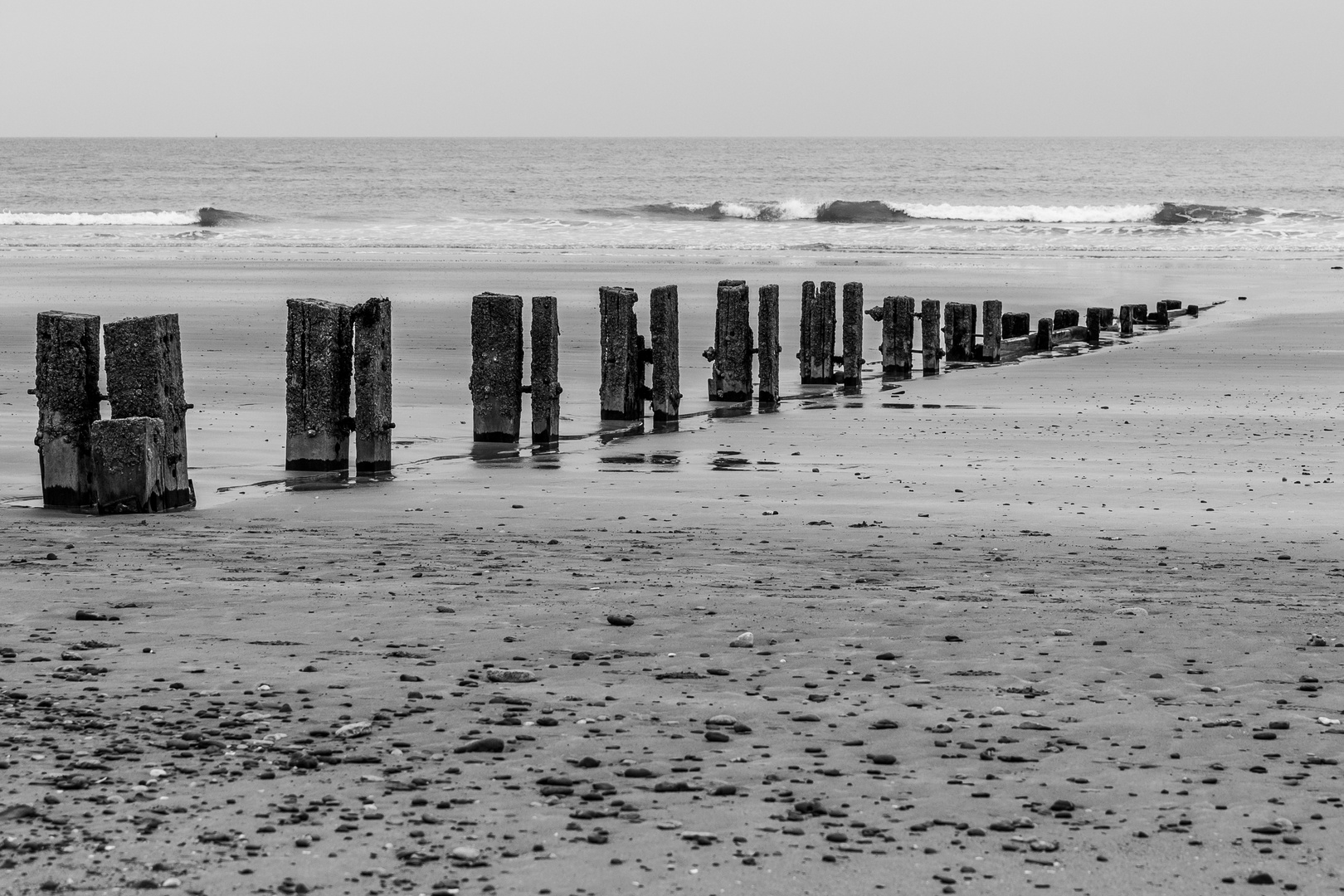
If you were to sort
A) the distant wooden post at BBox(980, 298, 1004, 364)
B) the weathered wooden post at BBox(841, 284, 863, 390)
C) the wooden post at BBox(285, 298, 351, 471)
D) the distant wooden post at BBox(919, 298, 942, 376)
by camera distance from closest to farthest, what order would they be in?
the wooden post at BBox(285, 298, 351, 471) → the weathered wooden post at BBox(841, 284, 863, 390) → the distant wooden post at BBox(919, 298, 942, 376) → the distant wooden post at BBox(980, 298, 1004, 364)

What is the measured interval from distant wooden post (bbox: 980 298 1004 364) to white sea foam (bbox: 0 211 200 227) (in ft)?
124

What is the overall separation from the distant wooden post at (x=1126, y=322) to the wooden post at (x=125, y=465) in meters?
13.7

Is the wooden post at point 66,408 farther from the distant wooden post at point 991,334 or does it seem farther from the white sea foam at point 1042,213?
the white sea foam at point 1042,213

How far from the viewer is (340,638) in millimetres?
5785

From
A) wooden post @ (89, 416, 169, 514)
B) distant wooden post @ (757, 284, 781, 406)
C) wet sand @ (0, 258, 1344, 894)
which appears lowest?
wet sand @ (0, 258, 1344, 894)

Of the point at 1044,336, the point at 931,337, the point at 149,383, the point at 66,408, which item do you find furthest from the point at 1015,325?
the point at 66,408

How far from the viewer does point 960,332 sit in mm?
16953

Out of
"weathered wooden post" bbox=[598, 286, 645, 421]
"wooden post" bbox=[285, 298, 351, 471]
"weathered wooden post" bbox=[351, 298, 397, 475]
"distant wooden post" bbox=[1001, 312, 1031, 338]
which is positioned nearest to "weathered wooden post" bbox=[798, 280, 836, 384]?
"weathered wooden post" bbox=[598, 286, 645, 421]

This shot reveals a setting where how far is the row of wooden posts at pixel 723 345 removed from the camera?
1102cm

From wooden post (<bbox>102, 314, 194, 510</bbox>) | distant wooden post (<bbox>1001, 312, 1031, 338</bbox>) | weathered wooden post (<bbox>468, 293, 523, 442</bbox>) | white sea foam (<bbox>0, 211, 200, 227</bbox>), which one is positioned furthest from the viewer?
white sea foam (<bbox>0, 211, 200, 227</bbox>)

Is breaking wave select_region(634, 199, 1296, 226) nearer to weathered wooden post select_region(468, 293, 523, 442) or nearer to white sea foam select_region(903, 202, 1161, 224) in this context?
white sea foam select_region(903, 202, 1161, 224)

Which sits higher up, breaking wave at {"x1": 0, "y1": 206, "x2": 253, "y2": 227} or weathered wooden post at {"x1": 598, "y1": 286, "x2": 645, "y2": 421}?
breaking wave at {"x1": 0, "y1": 206, "x2": 253, "y2": 227}

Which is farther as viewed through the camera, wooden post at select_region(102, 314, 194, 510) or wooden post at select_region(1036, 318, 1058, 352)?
wooden post at select_region(1036, 318, 1058, 352)

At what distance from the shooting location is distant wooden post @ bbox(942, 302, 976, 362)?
1695 cm
